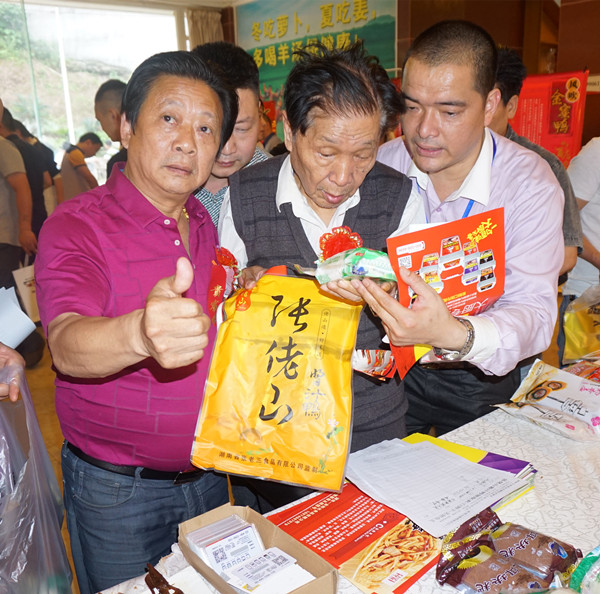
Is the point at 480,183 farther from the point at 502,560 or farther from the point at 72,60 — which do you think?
the point at 72,60

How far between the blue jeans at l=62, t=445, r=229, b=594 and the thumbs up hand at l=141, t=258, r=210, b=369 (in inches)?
22.6

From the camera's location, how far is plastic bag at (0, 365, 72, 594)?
1.04 meters

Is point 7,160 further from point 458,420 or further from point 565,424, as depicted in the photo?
point 565,424

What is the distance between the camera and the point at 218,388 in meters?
1.10

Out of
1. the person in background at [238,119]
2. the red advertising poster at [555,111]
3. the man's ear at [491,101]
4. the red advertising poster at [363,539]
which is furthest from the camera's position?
the red advertising poster at [555,111]

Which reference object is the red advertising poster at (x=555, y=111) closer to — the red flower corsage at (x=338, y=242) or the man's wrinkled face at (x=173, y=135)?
the red flower corsage at (x=338, y=242)

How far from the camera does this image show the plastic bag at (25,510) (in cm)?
104

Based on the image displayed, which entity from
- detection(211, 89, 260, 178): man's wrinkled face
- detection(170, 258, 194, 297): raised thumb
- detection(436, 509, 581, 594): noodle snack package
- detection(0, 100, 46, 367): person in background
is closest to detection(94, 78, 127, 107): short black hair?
detection(0, 100, 46, 367): person in background

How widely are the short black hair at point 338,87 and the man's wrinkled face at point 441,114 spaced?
0.11 meters

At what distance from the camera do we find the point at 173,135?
118cm

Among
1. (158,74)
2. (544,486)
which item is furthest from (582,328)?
(158,74)

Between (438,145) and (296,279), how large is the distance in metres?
0.57

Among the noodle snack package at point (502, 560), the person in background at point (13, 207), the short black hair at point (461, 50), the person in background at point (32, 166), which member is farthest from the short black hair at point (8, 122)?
the noodle snack package at point (502, 560)

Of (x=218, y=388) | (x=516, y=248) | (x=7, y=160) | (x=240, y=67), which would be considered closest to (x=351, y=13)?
(x=7, y=160)
